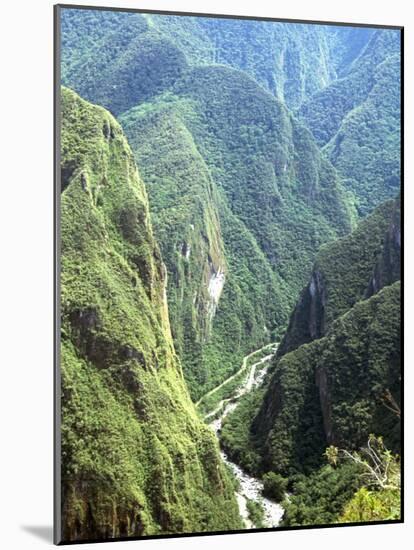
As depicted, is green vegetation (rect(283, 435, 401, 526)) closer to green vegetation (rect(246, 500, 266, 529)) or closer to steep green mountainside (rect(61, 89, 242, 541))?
green vegetation (rect(246, 500, 266, 529))

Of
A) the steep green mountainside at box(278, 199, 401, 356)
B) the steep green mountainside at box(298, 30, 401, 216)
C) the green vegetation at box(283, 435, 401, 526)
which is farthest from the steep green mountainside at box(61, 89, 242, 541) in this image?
the steep green mountainside at box(298, 30, 401, 216)

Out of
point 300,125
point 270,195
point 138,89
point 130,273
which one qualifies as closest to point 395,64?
point 300,125

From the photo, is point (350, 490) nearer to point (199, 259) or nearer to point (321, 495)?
point (321, 495)

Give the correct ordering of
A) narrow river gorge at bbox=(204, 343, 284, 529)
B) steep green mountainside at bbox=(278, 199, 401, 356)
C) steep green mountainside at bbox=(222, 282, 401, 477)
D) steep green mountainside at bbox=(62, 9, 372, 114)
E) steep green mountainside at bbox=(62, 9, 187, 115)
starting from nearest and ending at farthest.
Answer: steep green mountainside at bbox=(62, 9, 187, 115), steep green mountainside at bbox=(62, 9, 372, 114), narrow river gorge at bbox=(204, 343, 284, 529), steep green mountainside at bbox=(222, 282, 401, 477), steep green mountainside at bbox=(278, 199, 401, 356)

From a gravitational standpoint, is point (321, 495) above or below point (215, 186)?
below

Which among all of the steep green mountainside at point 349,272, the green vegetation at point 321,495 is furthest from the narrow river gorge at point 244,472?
the steep green mountainside at point 349,272

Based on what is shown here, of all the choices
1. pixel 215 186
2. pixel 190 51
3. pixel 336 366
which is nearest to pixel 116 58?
pixel 190 51

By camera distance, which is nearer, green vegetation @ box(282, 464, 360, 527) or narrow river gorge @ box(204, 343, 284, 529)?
narrow river gorge @ box(204, 343, 284, 529)
